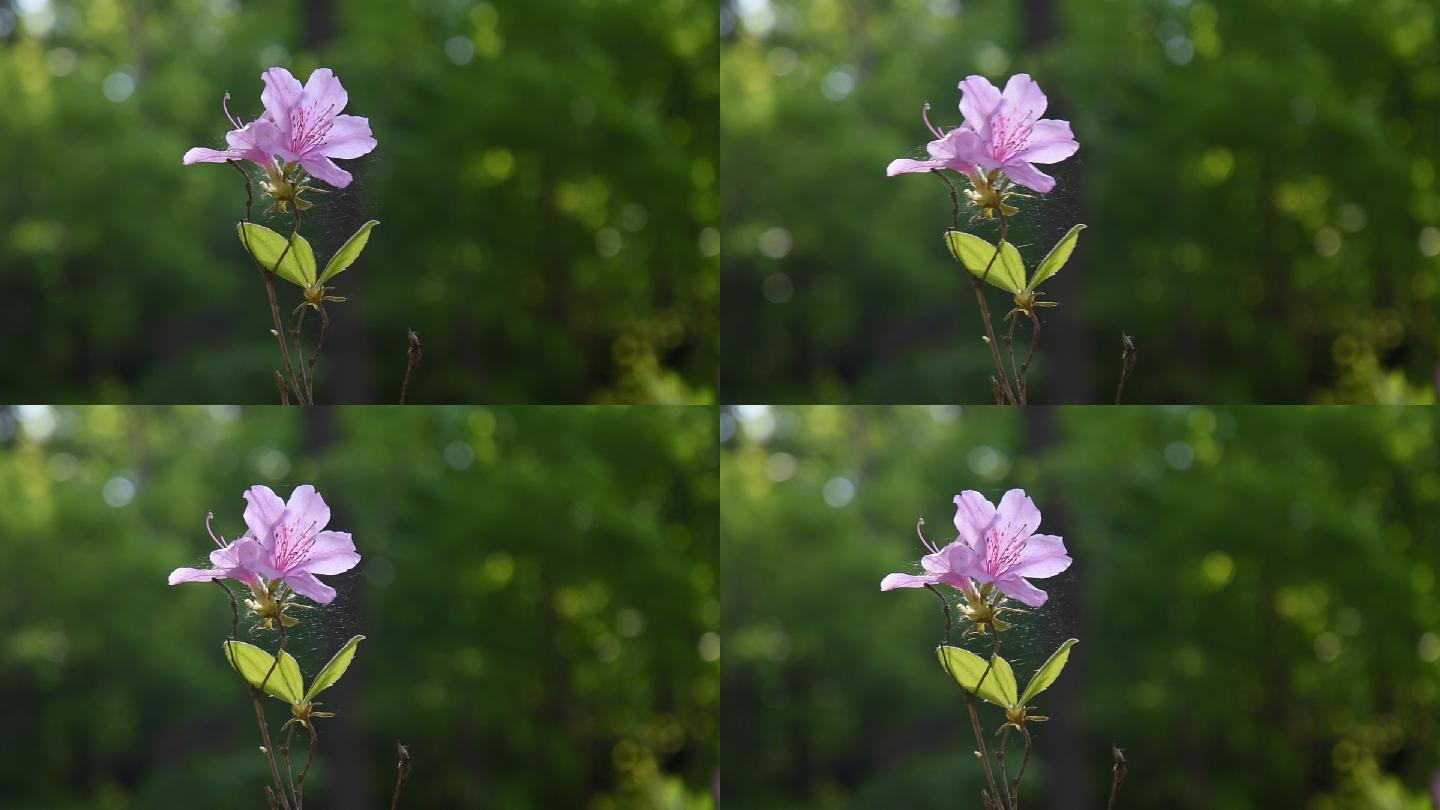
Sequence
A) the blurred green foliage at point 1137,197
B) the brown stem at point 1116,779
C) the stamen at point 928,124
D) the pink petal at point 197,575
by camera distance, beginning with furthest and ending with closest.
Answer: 1. the blurred green foliage at point 1137,197
2. the brown stem at point 1116,779
3. the stamen at point 928,124
4. the pink petal at point 197,575

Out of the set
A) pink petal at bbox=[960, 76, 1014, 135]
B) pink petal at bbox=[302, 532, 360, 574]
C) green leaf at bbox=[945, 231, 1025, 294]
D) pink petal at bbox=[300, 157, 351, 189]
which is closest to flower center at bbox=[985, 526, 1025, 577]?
green leaf at bbox=[945, 231, 1025, 294]

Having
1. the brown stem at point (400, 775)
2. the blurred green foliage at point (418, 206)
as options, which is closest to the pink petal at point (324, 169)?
the blurred green foliage at point (418, 206)

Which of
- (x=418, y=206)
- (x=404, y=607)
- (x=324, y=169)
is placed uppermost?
(x=324, y=169)

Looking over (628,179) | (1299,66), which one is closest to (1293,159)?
(1299,66)

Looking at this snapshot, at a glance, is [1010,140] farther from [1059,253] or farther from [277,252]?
[277,252]

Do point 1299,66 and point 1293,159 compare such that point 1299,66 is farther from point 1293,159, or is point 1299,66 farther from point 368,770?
point 368,770

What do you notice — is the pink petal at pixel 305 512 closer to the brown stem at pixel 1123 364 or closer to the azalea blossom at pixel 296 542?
the azalea blossom at pixel 296 542

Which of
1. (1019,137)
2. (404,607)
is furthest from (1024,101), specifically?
(404,607)
